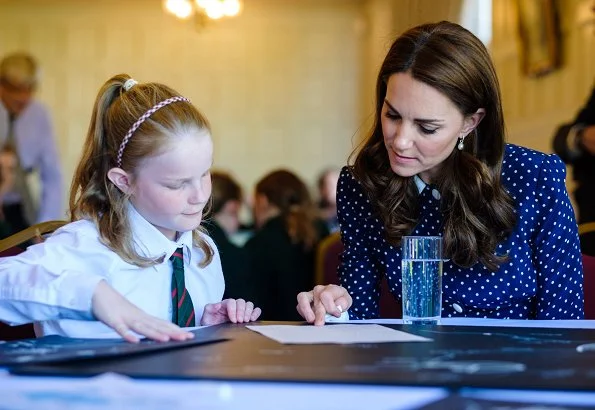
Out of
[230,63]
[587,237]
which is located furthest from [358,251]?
[230,63]

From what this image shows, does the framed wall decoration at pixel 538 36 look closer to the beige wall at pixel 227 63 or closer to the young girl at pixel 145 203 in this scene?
the young girl at pixel 145 203

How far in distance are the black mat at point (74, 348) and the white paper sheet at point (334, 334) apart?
0.30ft

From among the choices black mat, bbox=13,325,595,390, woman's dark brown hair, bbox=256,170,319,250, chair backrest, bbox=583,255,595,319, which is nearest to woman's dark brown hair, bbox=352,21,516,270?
chair backrest, bbox=583,255,595,319

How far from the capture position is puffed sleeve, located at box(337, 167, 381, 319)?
2.01m

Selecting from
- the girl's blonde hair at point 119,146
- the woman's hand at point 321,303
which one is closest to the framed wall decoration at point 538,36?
the girl's blonde hair at point 119,146

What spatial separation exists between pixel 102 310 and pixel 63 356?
24cm

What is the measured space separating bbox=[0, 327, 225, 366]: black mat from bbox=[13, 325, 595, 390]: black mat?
17 millimetres

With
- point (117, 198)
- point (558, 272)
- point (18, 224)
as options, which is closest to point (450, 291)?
point (558, 272)

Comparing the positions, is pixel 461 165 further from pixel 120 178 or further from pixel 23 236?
pixel 23 236

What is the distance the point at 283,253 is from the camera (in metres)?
3.99

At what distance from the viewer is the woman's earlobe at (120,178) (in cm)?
175

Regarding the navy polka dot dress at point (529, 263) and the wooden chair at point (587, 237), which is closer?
the navy polka dot dress at point (529, 263)

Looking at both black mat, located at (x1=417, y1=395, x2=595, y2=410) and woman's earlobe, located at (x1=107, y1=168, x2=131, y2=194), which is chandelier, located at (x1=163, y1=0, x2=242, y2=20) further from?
black mat, located at (x1=417, y1=395, x2=595, y2=410)

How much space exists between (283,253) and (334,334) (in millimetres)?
2682
